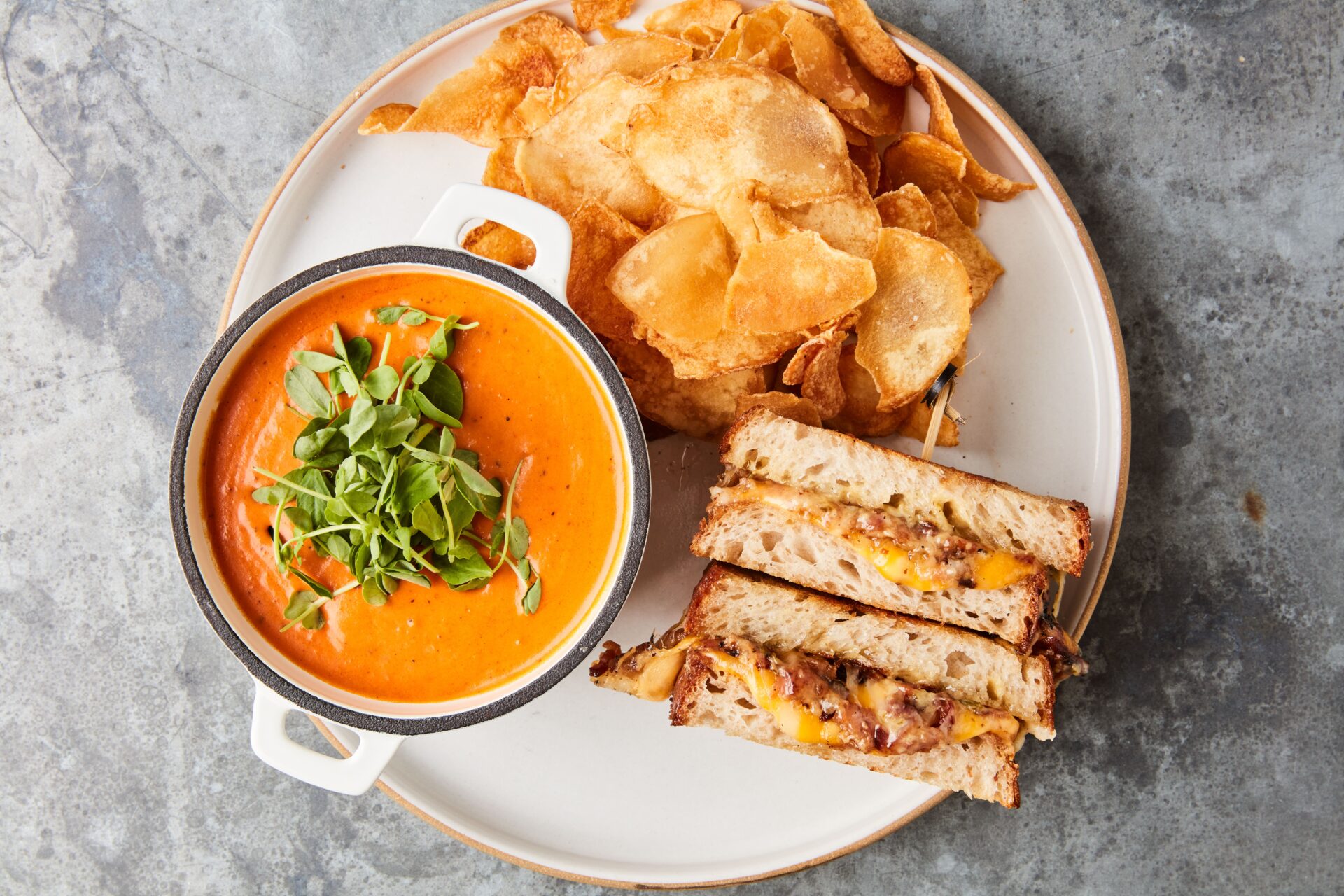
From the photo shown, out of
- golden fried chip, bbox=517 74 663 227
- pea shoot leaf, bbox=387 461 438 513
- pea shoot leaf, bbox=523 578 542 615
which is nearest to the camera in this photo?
pea shoot leaf, bbox=387 461 438 513

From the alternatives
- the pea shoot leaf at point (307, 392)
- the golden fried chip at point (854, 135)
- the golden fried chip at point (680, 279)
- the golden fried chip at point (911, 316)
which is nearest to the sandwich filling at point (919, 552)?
the golden fried chip at point (911, 316)

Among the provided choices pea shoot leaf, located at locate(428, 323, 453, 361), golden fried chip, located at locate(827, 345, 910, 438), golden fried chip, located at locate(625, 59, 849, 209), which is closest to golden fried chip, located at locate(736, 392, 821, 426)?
golden fried chip, located at locate(827, 345, 910, 438)

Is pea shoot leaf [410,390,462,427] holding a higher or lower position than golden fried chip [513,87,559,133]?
lower

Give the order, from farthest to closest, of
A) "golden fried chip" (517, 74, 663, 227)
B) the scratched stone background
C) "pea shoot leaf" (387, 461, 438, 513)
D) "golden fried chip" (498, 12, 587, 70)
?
the scratched stone background < "golden fried chip" (498, 12, 587, 70) < "golden fried chip" (517, 74, 663, 227) < "pea shoot leaf" (387, 461, 438, 513)

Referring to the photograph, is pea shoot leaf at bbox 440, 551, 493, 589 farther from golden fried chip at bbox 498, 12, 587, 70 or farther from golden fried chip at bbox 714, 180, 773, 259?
golden fried chip at bbox 498, 12, 587, 70

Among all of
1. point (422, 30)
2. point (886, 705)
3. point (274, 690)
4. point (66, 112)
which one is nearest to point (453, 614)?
point (274, 690)

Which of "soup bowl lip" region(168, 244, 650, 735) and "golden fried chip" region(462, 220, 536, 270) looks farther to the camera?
"golden fried chip" region(462, 220, 536, 270)

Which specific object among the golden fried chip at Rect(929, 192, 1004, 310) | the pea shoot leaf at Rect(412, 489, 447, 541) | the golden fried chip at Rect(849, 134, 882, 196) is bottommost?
the pea shoot leaf at Rect(412, 489, 447, 541)
